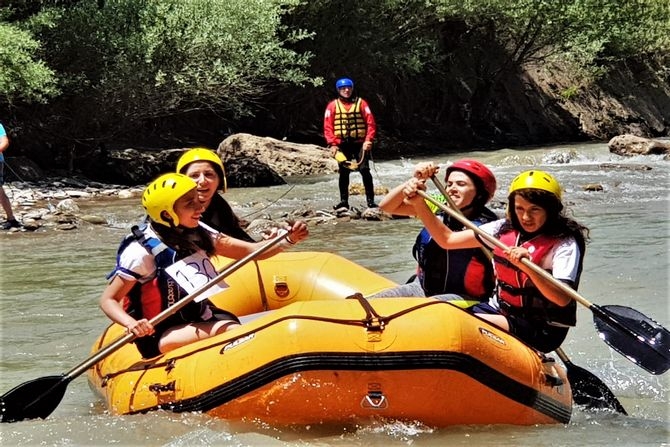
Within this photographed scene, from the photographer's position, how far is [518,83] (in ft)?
73.5

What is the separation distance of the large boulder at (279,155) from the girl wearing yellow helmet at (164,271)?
10.2 meters

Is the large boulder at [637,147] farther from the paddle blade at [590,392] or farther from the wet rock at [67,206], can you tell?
the paddle blade at [590,392]

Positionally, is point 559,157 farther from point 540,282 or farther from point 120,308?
point 120,308

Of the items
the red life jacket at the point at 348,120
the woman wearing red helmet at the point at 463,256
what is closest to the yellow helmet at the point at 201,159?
the woman wearing red helmet at the point at 463,256

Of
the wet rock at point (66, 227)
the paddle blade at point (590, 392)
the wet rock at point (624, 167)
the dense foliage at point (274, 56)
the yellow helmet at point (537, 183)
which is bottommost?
the wet rock at point (624, 167)

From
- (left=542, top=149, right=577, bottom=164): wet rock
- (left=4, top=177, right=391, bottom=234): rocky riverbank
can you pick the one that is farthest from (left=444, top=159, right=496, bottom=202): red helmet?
(left=542, top=149, right=577, bottom=164): wet rock

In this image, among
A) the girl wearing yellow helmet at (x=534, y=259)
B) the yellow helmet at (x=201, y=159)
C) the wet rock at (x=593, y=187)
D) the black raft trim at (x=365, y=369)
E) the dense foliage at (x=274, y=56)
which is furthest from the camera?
the dense foliage at (x=274, y=56)

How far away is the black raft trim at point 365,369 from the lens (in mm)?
3260

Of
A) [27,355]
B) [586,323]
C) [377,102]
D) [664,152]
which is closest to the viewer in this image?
[27,355]

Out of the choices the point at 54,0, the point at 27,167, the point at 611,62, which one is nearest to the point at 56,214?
the point at 27,167

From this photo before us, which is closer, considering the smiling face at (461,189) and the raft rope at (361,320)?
the raft rope at (361,320)

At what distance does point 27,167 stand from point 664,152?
10047mm

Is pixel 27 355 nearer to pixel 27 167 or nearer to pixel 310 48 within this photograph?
pixel 27 167

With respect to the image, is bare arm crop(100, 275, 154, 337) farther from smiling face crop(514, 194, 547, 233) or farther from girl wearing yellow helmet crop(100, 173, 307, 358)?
smiling face crop(514, 194, 547, 233)
